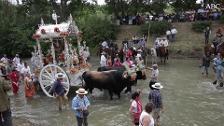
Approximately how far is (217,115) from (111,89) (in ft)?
16.6

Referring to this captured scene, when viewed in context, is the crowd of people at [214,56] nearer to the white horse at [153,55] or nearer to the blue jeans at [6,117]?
the white horse at [153,55]

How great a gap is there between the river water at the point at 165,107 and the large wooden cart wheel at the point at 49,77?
43 centimetres

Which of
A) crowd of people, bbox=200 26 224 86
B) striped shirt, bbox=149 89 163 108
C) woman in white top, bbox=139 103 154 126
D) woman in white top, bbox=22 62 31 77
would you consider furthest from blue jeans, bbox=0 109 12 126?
crowd of people, bbox=200 26 224 86

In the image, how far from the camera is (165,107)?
17.6 metres

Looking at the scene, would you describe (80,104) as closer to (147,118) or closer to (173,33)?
(147,118)

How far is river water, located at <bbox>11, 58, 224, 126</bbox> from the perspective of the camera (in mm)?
15727

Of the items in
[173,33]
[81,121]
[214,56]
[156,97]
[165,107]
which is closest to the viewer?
[81,121]

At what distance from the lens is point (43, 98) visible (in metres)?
20.4

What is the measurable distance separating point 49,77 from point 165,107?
18.6 feet

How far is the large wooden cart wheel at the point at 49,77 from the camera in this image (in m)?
19.3

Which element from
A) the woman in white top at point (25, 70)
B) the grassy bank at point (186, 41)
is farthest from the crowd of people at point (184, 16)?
the woman in white top at point (25, 70)

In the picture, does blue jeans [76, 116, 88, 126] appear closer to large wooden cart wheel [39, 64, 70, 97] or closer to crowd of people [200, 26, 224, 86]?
large wooden cart wheel [39, 64, 70, 97]

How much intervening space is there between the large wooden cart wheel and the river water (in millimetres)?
432

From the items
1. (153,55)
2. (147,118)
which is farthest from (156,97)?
(153,55)
